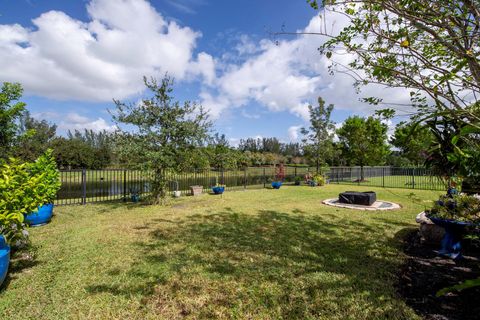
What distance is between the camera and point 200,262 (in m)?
3.55

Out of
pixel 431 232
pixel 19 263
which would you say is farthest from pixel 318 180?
pixel 19 263

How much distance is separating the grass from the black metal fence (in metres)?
3.37

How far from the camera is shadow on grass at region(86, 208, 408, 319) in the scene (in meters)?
2.50

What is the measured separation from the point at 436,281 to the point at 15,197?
16.1 ft

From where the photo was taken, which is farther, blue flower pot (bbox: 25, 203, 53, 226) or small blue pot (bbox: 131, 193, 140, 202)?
small blue pot (bbox: 131, 193, 140, 202)

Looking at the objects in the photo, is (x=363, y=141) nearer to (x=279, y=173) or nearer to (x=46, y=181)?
(x=279, y=173)

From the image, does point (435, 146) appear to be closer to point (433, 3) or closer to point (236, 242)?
point (433, 3)

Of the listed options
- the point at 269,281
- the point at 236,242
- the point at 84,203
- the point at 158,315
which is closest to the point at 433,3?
the point at 269,281

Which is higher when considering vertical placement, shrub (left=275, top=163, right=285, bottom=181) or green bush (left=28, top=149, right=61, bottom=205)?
green bush (left=28, top=149, right=61, bottom=205)

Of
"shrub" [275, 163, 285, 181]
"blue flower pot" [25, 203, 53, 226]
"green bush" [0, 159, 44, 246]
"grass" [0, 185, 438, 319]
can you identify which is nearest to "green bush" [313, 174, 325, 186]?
"shrub" [275, 163, 285, 181]

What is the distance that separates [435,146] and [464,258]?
1.69 meters

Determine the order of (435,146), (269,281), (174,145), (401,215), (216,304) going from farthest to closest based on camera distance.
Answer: (174,145) → (401,215) → (435,146) → (269,281) → (216,304)

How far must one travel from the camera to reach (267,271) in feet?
10.7

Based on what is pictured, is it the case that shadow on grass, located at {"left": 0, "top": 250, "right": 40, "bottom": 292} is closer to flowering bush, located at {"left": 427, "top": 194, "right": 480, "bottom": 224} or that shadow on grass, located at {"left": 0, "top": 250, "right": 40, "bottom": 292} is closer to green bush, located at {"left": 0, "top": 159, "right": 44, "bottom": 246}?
green bush, located at {"left": 0, "top": 159, "right": 44, "bottom": 246}
